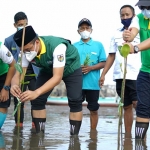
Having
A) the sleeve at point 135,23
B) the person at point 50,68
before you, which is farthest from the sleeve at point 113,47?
the sleeve at point 135,23

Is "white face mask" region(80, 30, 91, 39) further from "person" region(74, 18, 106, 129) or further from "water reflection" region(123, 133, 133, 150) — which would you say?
"water reflection" region(123, 133, 133, 150)

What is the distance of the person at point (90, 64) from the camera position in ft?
23.9

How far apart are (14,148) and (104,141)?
1.24 metres

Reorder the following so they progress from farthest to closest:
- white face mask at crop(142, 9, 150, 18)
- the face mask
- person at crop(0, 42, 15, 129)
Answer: person at crop(0, 42, 15, 129) < the face mask < white face mask at crop(142, 9, 150, 18)

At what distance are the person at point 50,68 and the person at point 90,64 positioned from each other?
3.58 feet

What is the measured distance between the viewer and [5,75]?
271 inches

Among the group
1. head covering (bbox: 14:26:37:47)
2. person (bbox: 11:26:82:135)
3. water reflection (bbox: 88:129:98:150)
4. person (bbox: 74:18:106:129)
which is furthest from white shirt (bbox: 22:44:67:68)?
person (bbox: 74:18:106:129)

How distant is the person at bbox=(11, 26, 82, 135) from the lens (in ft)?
16.8

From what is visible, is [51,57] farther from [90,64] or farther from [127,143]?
[90,64]

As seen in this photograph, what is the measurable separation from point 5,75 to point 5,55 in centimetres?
71

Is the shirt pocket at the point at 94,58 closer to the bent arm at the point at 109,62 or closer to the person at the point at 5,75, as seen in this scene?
the bent arm at the point at 109,62

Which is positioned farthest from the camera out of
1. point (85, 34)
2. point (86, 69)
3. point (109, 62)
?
point (85, 34)

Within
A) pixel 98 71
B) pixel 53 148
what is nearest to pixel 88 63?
pixel 98 71

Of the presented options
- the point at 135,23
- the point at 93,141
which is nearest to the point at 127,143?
the point at 93,141
